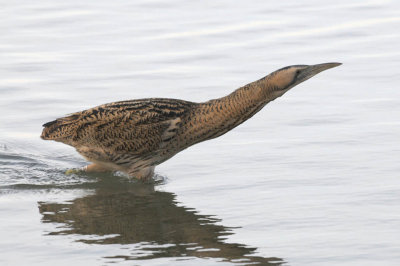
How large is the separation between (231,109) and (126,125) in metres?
1.10

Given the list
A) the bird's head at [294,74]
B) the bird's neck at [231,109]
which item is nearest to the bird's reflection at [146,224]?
the bird's neck at [231,109]

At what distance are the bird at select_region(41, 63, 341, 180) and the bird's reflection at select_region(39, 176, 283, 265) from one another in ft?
1.51

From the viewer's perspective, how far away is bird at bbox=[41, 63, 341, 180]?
12.1 meters

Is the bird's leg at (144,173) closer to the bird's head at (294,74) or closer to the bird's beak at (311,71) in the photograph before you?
the bird's head at (294,74)

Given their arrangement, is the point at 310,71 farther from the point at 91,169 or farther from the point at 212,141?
the point at 91,169

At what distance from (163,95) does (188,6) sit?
4.96 metres

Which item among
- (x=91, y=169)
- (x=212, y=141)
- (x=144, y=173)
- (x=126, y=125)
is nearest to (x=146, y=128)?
(x=126, y=125)

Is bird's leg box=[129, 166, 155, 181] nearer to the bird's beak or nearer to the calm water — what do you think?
the calm water

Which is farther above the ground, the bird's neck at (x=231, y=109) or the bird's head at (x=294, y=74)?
the bird's head at (x=294, y=74)

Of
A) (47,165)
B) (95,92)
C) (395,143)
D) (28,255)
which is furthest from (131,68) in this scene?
(28,255)

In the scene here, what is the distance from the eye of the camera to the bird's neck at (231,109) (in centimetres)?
1183

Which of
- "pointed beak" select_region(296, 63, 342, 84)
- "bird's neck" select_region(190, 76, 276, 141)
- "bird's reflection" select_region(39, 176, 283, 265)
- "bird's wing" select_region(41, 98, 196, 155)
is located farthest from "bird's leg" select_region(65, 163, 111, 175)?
"pointed beak" select_region(296, 63, 342, 84)

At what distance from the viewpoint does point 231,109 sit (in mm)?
12023

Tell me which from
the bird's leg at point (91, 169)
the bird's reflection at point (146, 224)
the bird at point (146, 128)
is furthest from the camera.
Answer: the bird's leg at point (91, 169)
